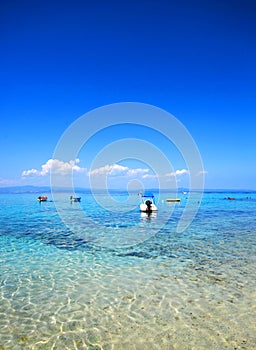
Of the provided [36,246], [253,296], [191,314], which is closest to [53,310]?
[191,314]

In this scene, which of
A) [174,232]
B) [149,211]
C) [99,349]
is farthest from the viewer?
[149,211]

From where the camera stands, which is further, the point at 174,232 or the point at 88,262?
the point at 174,232

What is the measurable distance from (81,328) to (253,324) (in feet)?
15.2

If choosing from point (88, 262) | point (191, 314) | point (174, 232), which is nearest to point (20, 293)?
point (88, 262)

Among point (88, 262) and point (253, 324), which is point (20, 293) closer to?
point (88, 262)

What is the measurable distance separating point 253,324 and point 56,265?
8849 mm

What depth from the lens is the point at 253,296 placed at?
861 cm

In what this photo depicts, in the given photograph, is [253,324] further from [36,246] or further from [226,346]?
[36,246]

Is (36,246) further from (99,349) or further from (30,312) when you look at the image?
(99,349)

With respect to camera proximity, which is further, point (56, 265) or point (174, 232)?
point (174, 232)

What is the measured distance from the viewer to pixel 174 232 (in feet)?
71.7

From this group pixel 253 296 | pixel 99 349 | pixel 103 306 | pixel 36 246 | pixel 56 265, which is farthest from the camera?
pixel 36 246

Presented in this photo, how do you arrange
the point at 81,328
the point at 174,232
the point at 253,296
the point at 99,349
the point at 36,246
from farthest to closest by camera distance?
the point at 174,232 → the point at 36,246 → the point at 253,296 → the point at 81,328 → the point at 99,349

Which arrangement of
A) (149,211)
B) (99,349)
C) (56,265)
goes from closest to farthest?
(99,349), (56,265), (149,211)
